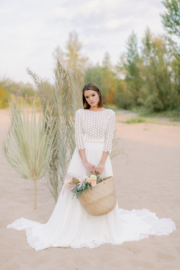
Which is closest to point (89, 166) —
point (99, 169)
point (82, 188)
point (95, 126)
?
point (99, 169)

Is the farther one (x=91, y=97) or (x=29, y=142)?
(x=29, y=142)

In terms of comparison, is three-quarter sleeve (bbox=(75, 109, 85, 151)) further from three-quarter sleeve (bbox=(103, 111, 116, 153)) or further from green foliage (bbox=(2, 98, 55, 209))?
green foliage (bbox=(2, 98, 55, 209))

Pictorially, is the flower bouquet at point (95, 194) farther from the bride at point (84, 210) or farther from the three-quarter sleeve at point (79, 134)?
the three-quarter sleeve at point (79, 134)

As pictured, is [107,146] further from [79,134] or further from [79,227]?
[79,227]

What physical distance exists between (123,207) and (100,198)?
1601 mm

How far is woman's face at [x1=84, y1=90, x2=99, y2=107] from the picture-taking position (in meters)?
2.60

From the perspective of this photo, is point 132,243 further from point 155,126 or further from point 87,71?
point 87,71

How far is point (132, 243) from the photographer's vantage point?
8.62 feet

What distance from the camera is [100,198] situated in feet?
7.78

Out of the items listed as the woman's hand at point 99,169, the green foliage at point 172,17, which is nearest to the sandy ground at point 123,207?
the woman's hand at point 99,169

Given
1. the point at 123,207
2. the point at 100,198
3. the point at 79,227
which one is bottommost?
the point at 123,207

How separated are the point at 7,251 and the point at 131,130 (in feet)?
33.4

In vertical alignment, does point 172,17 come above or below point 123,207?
above

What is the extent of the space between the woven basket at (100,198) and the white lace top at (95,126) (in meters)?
0.39
